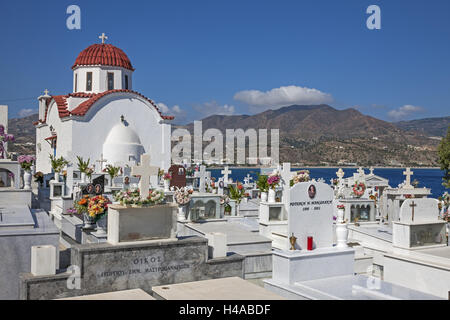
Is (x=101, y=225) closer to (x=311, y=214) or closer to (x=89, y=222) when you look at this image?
(x=89, y=222)

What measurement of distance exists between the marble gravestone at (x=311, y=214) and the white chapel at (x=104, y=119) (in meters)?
21.6

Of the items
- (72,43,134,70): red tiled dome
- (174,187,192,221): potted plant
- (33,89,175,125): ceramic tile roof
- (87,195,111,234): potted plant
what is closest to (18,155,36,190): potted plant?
(87,195,111,234): potted plant

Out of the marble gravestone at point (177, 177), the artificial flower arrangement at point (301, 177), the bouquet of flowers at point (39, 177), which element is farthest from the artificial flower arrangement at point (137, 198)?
the bouquet of flowers at point (39, 177)

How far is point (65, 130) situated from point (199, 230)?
21412mm

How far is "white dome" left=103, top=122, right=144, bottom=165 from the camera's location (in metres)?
29.2

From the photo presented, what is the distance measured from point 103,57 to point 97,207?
24.5 m

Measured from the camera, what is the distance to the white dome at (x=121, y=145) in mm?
29250

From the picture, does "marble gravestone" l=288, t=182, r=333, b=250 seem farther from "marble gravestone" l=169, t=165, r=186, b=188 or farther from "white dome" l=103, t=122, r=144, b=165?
"white dome" l=103, t=122, r=144, b=165

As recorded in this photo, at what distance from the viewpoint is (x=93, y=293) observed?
709 centimetres

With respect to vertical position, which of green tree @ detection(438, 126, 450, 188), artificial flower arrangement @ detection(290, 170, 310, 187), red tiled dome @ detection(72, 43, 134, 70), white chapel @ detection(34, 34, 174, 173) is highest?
red tiled dome @ detection(72, 43, 134, 70)

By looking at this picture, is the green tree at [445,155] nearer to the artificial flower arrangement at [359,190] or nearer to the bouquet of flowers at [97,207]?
the artificial flower arrangement at [359,190]

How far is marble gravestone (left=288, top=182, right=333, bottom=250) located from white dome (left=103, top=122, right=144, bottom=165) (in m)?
22.4
